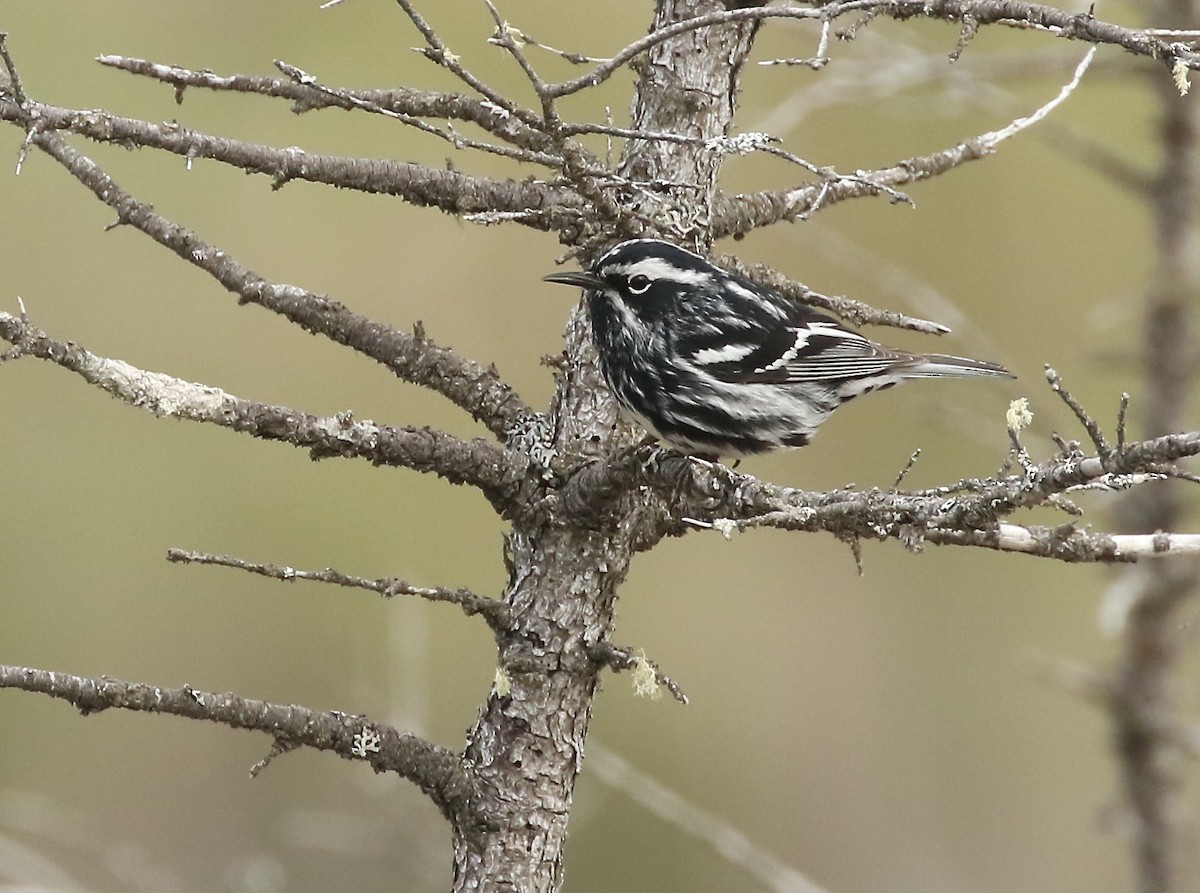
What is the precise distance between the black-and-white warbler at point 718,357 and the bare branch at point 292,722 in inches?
44.5

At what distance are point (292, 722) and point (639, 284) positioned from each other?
1847 mm

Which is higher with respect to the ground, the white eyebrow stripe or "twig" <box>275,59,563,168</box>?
the white eyebrow stripe

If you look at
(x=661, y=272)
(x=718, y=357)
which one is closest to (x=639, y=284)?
(x=661, y=272)

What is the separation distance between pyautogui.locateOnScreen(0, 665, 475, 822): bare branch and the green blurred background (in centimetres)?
407

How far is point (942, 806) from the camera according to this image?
861 cm

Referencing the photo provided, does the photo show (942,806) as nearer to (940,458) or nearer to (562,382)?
(940,458)

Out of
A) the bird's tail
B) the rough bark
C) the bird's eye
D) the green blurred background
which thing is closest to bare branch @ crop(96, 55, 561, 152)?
the rough bark

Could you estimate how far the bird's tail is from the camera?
16.5 feet

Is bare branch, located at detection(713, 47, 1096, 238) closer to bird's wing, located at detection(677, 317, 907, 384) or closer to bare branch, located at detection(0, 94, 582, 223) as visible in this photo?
bare branch, located at detection(0, 94, 582, 223)

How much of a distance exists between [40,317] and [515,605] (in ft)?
17.1

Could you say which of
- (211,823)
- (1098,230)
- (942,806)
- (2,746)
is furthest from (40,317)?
(1098,230)

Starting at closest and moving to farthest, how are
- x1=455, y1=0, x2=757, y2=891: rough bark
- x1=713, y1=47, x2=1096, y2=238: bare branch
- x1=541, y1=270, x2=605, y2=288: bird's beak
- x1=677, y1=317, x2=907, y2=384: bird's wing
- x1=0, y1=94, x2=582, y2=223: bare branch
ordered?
x1=0, y1=94, x2=582, y2=223: bare branch → x1=455, y1=0, x2=757, y2=891: rough bark → x1=713, y1=47, x2=1096, y2=238: bare branch → x1=541, y1=270, x2=605, y2=288: bird's beak → x1=677, y1=317, x2=907, y2=384: bird's wing

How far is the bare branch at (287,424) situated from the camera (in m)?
3.14

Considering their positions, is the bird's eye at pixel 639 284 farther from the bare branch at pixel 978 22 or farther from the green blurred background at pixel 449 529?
the green blurred background at pixel 449 529
